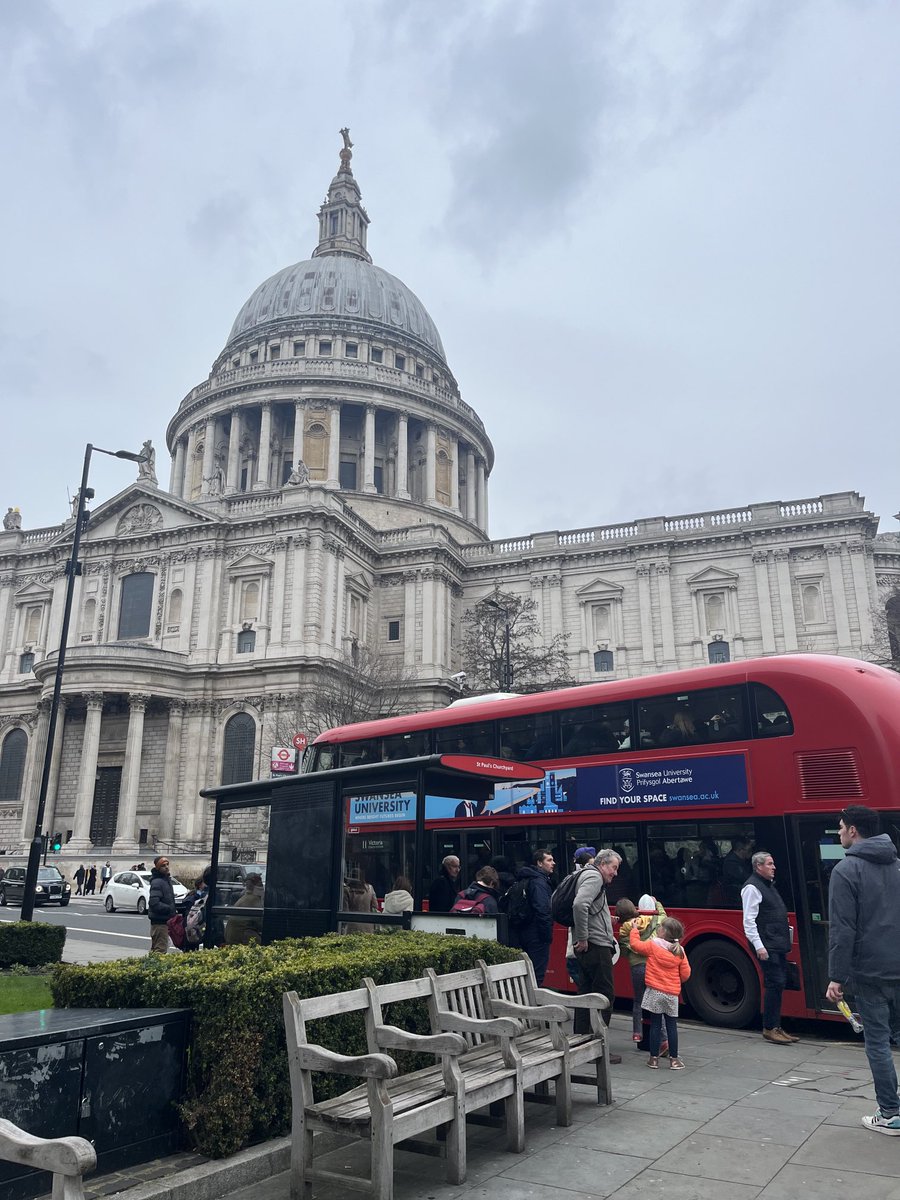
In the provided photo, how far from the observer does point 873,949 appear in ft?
22.5

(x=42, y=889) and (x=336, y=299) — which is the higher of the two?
(x=336, y=299)

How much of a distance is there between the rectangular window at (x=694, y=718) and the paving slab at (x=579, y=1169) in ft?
24.9

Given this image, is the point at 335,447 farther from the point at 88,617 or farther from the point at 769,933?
the point at 769,933

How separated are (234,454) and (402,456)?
12.0 m

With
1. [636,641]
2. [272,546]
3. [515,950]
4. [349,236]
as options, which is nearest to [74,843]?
[272,546]

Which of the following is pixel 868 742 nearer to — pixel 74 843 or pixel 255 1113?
pixel 255 1113

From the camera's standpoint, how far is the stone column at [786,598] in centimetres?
4978

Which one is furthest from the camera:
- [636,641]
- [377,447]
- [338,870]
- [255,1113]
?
[377,447]

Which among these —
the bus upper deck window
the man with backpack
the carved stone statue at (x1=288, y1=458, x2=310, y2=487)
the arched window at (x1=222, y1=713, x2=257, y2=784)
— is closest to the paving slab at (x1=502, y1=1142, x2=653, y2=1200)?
the man with backpack

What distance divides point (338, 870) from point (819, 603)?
146ft

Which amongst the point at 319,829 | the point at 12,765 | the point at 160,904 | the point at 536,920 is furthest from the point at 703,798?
the point at 12,765

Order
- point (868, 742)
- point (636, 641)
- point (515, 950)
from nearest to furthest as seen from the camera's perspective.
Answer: point (515, 950) < point (868, 742) < point (636, 641)

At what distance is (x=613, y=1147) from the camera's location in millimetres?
6551

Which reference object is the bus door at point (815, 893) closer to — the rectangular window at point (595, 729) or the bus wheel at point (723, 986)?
the bus wheel at point (723, 986)
